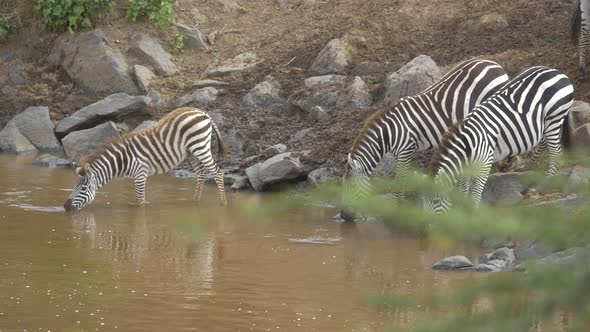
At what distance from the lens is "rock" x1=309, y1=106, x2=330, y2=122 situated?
14422 mm

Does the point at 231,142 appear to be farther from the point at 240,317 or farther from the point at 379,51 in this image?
the point at 240,317

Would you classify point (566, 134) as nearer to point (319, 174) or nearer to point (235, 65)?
point (319, 174)

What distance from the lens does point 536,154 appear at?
37.0ft

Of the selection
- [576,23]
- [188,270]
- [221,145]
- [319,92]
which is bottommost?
[188,270]

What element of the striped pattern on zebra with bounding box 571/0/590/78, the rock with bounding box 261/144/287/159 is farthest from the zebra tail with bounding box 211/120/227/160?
the striped pattern on zebra with bounding box 571/0/590/78

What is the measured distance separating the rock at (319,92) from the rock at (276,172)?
6.74 ft

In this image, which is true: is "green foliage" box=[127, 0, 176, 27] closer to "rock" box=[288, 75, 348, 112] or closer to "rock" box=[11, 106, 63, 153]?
"rock" box=[11, 106, 63, 153]

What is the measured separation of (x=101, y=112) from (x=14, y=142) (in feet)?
5.01

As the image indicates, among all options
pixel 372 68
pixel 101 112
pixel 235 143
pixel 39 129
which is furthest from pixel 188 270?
pixel 39 129

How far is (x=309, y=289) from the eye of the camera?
26.7 ft

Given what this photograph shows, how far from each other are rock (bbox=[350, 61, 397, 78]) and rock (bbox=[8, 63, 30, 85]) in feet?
19.7

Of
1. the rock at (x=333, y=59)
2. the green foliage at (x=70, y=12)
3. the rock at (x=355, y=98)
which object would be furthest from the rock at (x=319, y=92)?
the green foliage at (x=70, y=12)

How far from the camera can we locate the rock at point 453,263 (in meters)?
8.59

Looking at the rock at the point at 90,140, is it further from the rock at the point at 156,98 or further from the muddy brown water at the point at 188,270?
the muddy brown water at the point at 188,270
